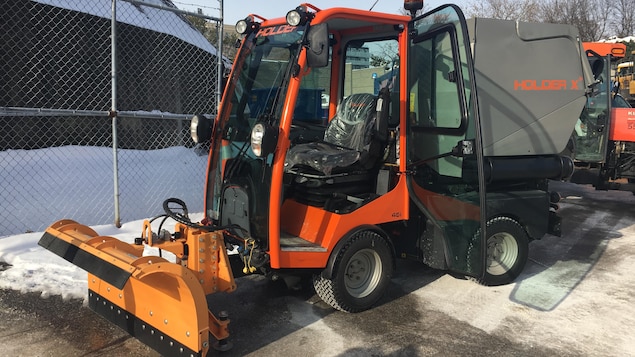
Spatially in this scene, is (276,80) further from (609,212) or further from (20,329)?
(609,212)

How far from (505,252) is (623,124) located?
4623mm

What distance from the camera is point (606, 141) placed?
747 centimetres

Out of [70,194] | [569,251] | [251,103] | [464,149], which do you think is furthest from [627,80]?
[70,194]

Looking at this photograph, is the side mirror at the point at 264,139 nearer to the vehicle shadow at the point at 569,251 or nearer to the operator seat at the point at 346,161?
the operator seat at the point at 346,161

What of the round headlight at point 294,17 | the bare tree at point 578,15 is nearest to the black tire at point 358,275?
the round headlight at point 294,17

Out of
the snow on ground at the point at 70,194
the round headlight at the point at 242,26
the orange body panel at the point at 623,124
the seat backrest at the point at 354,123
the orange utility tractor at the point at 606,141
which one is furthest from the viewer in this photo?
the orange body panel at the point at 623,124

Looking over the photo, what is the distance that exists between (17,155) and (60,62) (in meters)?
1.73

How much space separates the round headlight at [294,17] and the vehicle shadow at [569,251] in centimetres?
307

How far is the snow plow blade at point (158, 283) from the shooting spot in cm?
280

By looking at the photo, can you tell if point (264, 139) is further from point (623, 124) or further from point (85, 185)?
point (623, 124)

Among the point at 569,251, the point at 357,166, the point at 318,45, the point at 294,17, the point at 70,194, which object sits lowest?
the point at 569,251

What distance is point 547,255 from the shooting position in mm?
5660

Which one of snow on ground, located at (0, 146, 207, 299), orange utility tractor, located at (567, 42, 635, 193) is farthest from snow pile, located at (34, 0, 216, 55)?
orange utility tractor, located at (567, 42, 635, 193)

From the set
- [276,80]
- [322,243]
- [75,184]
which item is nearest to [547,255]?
[322,243]
